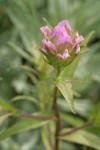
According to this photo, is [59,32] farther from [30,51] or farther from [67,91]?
[30,51]

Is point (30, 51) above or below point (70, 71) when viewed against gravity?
above

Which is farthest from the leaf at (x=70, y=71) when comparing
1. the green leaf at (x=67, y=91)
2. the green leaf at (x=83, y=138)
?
the green leaf at (x=83, y=138)

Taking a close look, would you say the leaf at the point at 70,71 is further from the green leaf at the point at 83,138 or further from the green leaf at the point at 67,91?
the green leaf at the point at 83,138

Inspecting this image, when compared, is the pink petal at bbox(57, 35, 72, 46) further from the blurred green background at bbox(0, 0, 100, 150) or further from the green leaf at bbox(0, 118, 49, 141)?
the blurred green background at bbox(0, 0, 100, 150)

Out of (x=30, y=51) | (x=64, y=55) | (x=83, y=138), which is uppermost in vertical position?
(x=30, y=51)

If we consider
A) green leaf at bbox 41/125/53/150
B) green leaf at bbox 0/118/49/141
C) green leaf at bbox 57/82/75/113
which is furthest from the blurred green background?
green leaf at bbox 57/82/75/113

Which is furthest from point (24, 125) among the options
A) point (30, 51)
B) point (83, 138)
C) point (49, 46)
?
point (30, 51)

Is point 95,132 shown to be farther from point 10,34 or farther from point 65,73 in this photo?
point 10,34

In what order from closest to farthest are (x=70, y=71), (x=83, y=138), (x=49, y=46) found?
1. (x=49, y=46)
2. (x=70, y=71)
3. (x=83, y=138)

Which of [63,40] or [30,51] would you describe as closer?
[63,40]
